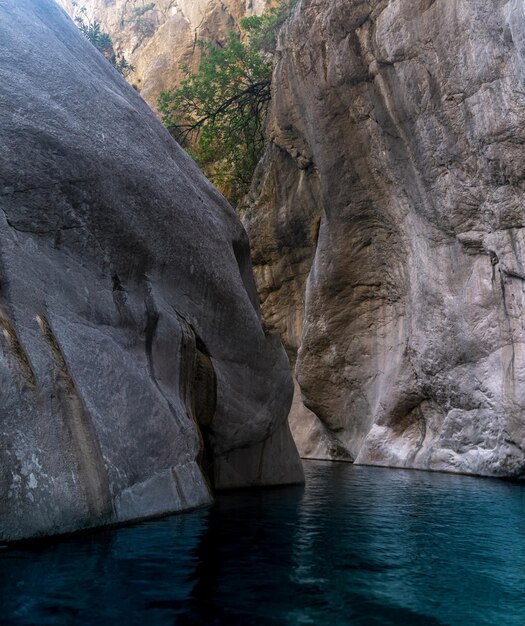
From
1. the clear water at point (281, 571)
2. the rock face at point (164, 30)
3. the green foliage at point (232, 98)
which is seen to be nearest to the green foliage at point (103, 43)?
the rock face at point (164, 30)

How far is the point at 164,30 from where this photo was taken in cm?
3406

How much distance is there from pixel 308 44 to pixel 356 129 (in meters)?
2.43

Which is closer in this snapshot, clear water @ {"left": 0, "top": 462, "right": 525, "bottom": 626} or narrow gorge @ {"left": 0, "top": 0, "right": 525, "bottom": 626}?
clear water @ {"left": 0, "top": 462, "right": 525, "bottom": 626}

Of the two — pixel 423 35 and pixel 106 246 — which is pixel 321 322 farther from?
pixel 106 246

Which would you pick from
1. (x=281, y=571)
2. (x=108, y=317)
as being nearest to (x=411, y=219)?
(x=108, y=317)

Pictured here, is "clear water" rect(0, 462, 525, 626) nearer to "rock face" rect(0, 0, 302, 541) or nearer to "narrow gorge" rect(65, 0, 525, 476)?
"rock face" rect(0, 0, 302, 541)

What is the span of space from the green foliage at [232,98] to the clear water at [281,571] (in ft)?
54.5

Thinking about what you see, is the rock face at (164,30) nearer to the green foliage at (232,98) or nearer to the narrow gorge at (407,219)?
the green foliage at (232,98)

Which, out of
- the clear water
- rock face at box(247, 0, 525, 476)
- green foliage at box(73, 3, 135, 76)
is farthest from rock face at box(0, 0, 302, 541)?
green foliage at box(73, 3, 135, 76)

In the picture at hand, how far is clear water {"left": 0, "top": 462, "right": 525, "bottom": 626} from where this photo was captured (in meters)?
3.15

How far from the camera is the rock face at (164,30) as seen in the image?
1205 inches

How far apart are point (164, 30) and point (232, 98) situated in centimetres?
1605

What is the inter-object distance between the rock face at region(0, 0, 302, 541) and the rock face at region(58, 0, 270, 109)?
21.1 meters

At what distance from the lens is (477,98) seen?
12.0m
